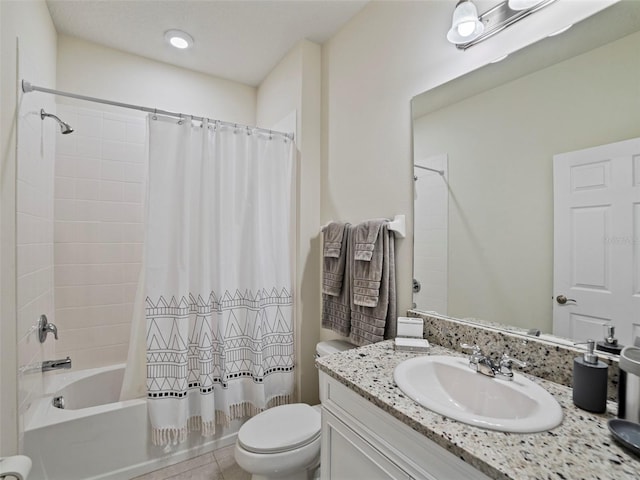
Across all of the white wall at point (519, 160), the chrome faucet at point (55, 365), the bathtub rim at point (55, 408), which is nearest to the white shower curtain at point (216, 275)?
the bathtub rim at point (55, 408)

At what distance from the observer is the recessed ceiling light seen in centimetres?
201

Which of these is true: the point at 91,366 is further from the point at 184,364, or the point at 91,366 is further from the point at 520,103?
the point at 520,103

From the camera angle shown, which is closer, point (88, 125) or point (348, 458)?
point (348, 458)

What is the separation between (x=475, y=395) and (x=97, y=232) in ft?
8.13

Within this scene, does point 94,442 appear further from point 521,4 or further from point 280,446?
point 521,4

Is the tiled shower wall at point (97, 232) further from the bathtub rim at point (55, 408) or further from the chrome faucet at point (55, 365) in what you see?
the chrome faucet at point (55, 365)

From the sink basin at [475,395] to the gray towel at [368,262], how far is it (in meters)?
0.43

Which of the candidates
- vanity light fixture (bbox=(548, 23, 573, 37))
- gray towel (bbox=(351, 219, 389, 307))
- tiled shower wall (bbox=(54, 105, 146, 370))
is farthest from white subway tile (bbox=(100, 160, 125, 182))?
vanity light fixture (bbox=(548, 23, 573, 37))

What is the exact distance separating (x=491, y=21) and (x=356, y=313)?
1.39 metres

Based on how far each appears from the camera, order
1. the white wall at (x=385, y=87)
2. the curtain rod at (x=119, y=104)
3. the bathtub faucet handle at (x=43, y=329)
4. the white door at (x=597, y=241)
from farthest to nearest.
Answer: the bathtub faucet handle at (x=43, y=329), the curtain rod at (x=119, y=104), the white wall at (x=385, y=87), the white door at (x=597, y=241)

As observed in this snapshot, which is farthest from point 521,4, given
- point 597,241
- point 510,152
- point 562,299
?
point 562,299

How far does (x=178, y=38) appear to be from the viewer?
6.75 feet

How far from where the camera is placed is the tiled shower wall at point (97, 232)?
208 cm

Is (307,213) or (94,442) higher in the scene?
(307,213)
